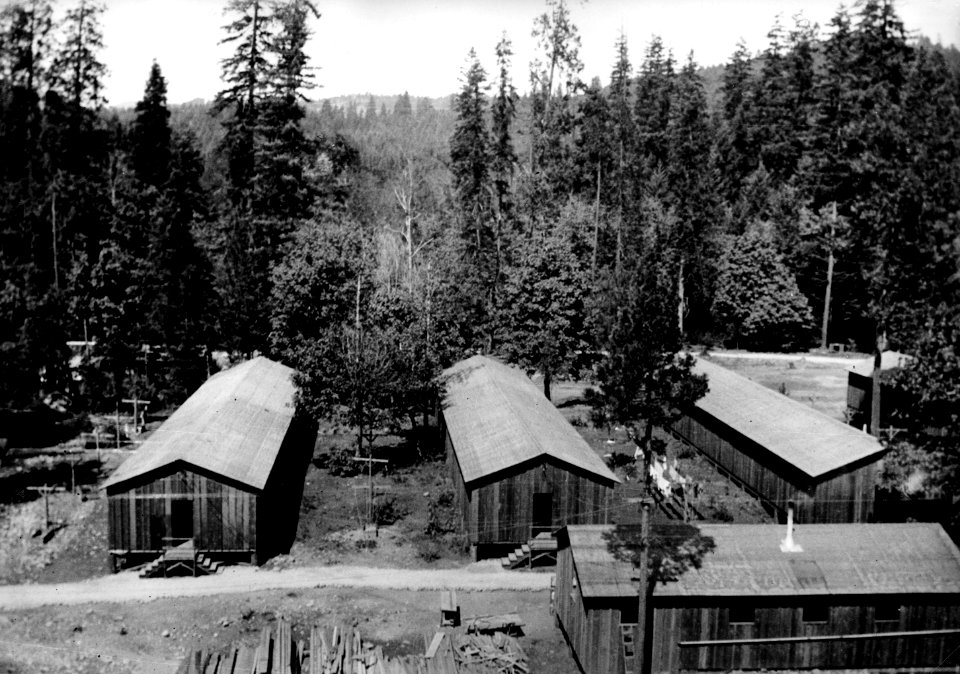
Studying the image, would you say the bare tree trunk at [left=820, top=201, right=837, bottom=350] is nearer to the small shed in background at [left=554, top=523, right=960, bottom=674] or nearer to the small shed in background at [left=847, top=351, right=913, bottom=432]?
the small shed in background at [left=847, top=351, right=913, bottom=432]

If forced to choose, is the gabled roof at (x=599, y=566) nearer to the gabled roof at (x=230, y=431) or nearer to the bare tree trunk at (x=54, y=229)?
the gabled roof at (x=230, y=431)

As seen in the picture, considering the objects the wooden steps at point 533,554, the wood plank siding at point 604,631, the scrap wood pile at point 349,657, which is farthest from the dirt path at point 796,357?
the scrap wood pile at point 349,657

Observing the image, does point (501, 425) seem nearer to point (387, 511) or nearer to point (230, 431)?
point (387, 511)

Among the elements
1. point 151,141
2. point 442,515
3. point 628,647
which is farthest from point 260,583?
point 151,141

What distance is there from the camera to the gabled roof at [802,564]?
2230cm

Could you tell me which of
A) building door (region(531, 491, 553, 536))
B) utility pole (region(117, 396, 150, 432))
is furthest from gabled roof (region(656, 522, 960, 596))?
utility pole (region(117, 396, 150, 432))

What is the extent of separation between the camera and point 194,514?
95.5ft

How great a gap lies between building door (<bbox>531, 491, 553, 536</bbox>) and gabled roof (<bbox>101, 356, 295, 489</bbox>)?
978 centimetres

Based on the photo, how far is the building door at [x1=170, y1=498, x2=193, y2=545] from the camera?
29.2 metres

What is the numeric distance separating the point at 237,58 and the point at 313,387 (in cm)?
3102

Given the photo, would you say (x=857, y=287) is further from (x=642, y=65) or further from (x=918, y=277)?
(x=642, y=65)

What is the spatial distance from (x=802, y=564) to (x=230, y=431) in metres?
21.5

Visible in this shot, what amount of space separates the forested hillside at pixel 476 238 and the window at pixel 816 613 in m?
7.30

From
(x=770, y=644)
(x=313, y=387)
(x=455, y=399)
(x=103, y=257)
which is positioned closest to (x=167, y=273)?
(x=103, y=257)
